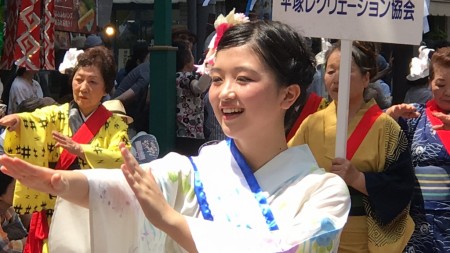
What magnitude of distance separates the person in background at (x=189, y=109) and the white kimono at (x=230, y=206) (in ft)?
11.7

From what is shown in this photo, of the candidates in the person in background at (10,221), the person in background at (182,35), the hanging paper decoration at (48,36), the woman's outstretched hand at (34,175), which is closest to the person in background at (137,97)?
the person in background at (182,35)

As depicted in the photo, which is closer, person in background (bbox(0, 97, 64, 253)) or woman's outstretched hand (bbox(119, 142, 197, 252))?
woman's outstretched hand (bbox(119, 142, 197, 252))

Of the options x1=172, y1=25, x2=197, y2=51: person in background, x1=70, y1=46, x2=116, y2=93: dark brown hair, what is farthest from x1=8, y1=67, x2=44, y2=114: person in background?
x1=70, y1=46, x2=116, y2=93: dark brown hair

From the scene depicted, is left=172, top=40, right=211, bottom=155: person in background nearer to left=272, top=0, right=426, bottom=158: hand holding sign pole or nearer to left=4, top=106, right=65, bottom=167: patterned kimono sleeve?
left=4, top=106, right=65, bottom=167: patterned kimono sleeve

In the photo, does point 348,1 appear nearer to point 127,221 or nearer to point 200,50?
point 127,221

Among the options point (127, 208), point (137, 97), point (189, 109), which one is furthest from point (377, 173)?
point (137, 97)

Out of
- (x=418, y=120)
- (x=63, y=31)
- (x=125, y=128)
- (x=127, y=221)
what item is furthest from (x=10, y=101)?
(x=127, y=221)

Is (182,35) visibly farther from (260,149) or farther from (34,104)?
(260,149)

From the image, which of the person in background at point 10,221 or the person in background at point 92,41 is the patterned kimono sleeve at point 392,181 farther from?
the person in background at point 92,41

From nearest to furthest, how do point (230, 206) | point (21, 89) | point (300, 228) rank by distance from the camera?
point (300, 228) → point (230, 206) → point (21, 89)

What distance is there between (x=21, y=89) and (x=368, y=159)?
4834 millimetres

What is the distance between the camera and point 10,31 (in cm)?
674

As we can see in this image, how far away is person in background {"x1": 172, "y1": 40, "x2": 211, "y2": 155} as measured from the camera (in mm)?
6148

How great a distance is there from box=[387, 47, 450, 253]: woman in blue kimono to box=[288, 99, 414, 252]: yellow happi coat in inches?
10.1
